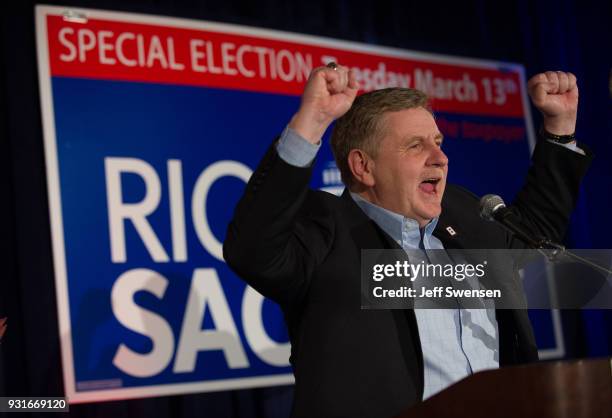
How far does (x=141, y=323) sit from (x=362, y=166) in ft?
4.77

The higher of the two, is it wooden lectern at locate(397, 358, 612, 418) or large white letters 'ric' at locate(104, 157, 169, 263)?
large white letters 'ric' at locate(104, 157, 169, 263)

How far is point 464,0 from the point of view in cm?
455

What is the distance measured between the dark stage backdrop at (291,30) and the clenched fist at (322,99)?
771mm

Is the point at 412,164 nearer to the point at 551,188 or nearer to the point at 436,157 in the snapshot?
the point at 436,157

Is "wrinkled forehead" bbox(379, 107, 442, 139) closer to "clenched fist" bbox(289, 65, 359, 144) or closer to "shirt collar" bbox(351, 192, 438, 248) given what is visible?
"shirt collar" bbox(351, 192, 438, 248)

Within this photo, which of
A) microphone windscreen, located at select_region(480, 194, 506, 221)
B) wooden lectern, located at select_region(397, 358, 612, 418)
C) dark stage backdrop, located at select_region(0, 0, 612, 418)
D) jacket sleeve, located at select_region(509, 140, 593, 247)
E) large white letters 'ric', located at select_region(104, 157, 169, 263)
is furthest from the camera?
large white letters 'ric', located at select_region(104, 157, 169, 263)

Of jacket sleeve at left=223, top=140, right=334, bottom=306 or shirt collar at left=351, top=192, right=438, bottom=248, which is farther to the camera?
shirt collar at left=351, top=192, right=438, bottom=248

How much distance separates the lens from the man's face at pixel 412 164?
195 cm

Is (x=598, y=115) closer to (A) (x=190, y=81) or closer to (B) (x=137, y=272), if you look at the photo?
(A) (x=190, y=81)

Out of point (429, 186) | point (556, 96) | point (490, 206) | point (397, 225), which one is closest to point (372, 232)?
point (397, 225)

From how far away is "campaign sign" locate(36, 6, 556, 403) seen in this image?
3080 millimetres

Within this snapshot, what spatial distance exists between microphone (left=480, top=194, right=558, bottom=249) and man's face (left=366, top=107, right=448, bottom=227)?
204 millimetres

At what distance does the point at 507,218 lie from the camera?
1.71m

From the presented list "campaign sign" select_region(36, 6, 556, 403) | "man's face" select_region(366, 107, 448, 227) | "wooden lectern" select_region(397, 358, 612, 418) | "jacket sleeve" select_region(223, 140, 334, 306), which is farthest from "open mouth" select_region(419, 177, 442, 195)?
"campaign sign" select_region(36, 6, 556, 403)
